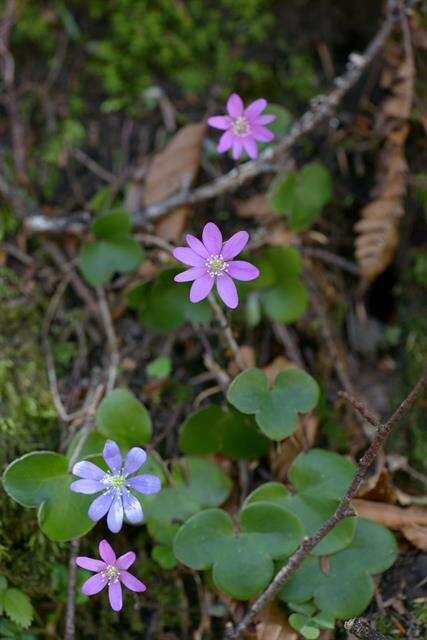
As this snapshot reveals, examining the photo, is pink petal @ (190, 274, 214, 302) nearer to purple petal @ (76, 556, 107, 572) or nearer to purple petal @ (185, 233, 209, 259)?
purple petal @ (185, 233, 209, 259)

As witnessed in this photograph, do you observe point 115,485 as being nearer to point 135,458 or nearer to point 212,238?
point 135,458

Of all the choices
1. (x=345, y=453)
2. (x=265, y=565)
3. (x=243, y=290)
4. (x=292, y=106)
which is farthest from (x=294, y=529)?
(x=292, y=106)

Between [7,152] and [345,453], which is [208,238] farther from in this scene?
[7,152]

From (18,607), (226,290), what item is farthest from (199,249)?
(18,607)

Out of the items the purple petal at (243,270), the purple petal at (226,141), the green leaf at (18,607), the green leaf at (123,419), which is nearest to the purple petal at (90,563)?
the green leaf at (18,607)

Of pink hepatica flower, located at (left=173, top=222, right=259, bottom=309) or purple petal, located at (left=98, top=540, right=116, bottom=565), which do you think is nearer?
purple petal, located at (left=98, top=540, right=116, bottom=565)

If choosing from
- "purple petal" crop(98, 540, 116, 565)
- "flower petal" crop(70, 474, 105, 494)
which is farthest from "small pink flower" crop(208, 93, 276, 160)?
"purple petal" crop(98, 540, 116, 565)
